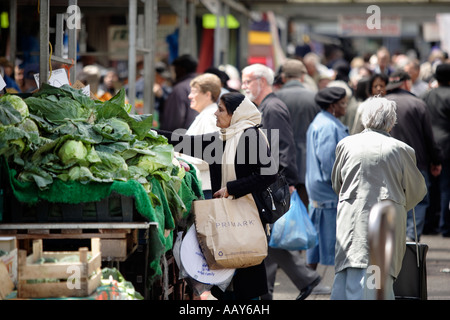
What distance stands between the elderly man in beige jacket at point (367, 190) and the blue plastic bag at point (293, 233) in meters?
1.25

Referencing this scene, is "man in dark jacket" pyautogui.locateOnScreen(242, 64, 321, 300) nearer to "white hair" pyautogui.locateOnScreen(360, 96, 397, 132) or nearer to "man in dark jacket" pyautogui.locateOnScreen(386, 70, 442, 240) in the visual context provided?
"white hair" pyautogui.locateOnScreen(360, 96, 397, 132)

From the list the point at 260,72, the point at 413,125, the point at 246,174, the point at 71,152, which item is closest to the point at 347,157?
the point at 246,174

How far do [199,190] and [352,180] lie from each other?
43.9 inches

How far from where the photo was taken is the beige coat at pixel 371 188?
5535 mm

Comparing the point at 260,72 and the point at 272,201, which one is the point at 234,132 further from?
the point at 260,72

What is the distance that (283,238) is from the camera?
6980mm

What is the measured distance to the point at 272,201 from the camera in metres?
5.66

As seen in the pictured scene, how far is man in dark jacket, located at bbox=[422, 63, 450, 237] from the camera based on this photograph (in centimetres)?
1041

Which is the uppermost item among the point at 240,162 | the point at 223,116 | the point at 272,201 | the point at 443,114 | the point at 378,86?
the point at 378,86

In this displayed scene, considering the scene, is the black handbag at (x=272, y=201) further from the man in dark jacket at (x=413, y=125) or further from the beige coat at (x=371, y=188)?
the man in dark jacket at (x=413, y=125)

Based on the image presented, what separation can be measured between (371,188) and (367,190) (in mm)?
31

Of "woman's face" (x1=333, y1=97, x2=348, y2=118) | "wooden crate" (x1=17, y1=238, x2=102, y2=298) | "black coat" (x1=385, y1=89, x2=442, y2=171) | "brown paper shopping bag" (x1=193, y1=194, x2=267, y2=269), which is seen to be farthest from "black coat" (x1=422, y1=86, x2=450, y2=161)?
"wooden crate" (x1=17, y1=238, x2=102, y2=298)
